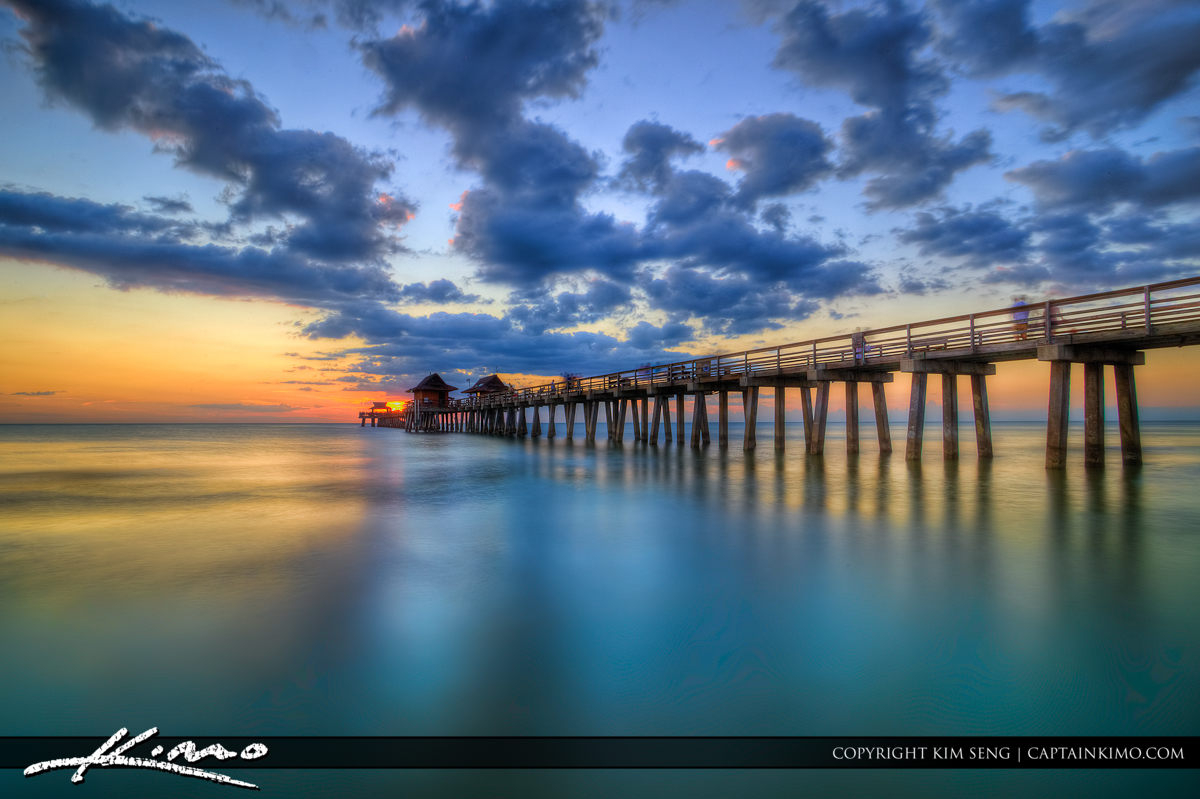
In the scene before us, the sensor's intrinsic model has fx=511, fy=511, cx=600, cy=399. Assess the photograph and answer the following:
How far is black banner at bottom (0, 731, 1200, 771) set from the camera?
2711 mm

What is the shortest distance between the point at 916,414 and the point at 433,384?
209 ft

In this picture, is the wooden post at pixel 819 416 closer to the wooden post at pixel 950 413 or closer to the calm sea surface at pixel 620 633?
the wooden post at pixel 950 413

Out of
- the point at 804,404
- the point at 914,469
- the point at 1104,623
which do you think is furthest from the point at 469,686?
the point at 804,404

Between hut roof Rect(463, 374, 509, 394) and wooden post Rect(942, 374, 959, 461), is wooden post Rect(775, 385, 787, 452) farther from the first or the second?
hut roof Rect(463, 374, 509, 394)

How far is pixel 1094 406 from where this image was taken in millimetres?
13000

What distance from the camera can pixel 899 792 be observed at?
2.50 meters

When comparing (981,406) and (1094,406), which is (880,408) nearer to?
(981,406)

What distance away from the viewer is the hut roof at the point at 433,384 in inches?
2758

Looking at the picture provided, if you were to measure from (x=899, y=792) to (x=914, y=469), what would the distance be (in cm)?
1648

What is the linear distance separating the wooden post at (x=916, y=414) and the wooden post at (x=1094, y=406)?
375 centimetres
